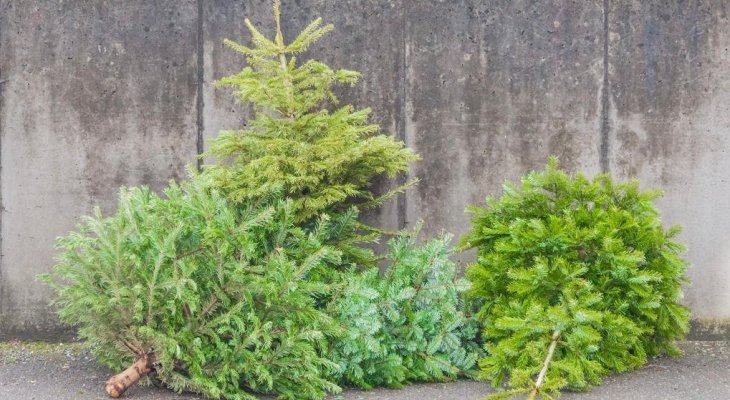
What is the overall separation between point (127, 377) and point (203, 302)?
0.57 m

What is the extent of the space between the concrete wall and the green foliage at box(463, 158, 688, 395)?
2.46 ft

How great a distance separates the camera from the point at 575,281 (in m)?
4.80

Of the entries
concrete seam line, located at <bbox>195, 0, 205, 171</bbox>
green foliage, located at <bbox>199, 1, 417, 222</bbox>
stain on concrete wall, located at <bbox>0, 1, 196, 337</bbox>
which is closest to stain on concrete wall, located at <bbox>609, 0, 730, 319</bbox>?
green foliage, located at <bbox>199, 1, 417, 222</bbox>

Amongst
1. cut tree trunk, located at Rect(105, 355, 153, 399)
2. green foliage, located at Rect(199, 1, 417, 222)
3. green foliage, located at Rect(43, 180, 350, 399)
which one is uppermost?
green foliage, located at Rect(199, 1, 417, 222)

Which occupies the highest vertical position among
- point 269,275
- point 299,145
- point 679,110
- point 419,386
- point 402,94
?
point 402,94

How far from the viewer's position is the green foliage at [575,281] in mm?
4668

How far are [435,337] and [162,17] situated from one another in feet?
9.72

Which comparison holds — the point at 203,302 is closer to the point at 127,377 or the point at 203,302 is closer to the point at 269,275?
the point at 269,275

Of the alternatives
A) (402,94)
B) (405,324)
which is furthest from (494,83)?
(405,324)

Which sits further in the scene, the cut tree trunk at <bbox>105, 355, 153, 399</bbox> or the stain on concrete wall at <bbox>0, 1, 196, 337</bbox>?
the stain on concrete wall at <bbox>0, 1, 196, 337</bbox>

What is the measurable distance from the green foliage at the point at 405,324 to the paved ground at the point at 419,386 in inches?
4.6

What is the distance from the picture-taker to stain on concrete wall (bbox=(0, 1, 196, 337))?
19.0 ft

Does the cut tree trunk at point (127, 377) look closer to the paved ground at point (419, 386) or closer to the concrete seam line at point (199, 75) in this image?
the paved ground at point (419, 386)

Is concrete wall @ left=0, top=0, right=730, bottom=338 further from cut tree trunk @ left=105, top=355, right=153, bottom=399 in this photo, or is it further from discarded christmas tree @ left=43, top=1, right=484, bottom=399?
cut tree trunk @ left=105, top=355, right=153, bottom=399
